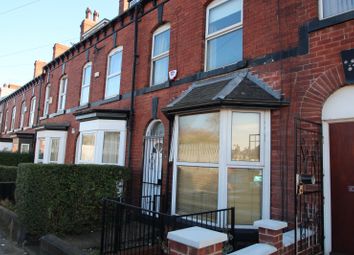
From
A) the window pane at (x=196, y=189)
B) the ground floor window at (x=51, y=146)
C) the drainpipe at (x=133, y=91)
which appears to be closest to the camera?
the window pane at (x=196, y=189)

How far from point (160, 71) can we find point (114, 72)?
280 cm

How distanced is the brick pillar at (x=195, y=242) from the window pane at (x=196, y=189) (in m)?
2.64

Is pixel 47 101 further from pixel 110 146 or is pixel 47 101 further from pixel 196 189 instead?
pixel 196 189

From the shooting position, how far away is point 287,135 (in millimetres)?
5488

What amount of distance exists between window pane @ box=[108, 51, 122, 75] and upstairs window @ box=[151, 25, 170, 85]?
206cm

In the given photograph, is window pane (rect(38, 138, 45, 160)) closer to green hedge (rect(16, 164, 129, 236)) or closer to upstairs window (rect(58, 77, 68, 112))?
upstairs window (rect(58, 77, 68, 112))

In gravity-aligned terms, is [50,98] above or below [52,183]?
above

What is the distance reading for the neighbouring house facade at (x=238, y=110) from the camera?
16.3ft

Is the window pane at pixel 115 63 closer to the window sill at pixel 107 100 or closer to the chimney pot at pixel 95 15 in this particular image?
the window sill at pixel 107 100

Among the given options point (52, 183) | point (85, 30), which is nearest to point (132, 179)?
point (52, 183)

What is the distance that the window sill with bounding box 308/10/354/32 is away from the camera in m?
4.90

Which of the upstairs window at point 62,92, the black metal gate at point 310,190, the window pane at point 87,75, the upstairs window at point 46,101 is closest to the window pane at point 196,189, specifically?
the black metal gate at point 310,190

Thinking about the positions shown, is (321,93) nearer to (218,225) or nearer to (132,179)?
(218,225)

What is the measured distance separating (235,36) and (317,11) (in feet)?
6.41
